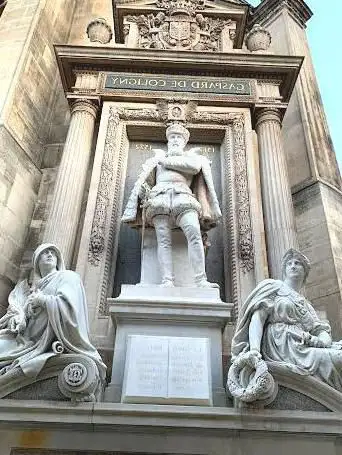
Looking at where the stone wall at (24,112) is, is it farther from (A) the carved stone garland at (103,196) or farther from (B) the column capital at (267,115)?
(B) the column capital at (267,115)

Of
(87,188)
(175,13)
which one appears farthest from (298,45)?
(87,188)

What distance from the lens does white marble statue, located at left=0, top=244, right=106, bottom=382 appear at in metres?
5.70

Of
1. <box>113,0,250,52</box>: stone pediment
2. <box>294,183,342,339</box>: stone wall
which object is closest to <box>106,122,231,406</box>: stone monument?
<box>294,183,342,339</box>: stone wall

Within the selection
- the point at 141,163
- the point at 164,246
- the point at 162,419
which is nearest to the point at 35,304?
the point at 162,419

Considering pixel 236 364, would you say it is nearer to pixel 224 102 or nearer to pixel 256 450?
pixel 256 450

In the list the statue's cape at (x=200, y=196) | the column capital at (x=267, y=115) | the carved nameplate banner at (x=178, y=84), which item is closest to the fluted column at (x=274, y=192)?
the column capital at (x=267, y=115)

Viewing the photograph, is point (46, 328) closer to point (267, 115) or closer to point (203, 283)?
point (203, 283)

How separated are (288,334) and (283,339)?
93 millimetres

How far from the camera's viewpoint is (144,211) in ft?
27.4

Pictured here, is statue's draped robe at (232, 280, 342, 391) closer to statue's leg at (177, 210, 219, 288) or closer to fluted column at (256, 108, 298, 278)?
statue's leg at (177, 210, 219, 288)

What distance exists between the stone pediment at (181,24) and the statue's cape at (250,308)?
25.2 ft

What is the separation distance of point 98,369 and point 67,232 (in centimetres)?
367

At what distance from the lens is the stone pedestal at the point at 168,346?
5.75m

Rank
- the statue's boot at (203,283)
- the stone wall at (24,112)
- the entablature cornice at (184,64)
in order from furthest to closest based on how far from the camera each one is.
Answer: the entablature cornice at (184,64)
the stone wall at (24,112)
the statue's boot at (203,283)
